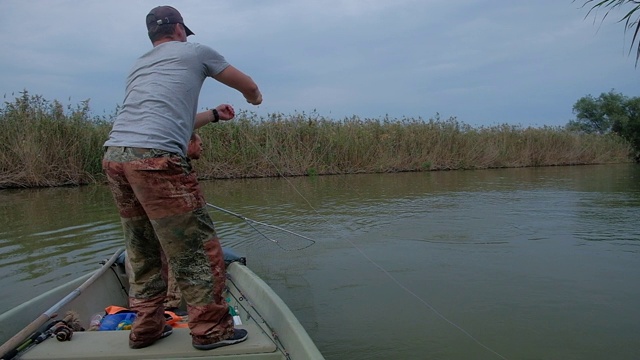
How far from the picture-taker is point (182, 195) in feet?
7.70

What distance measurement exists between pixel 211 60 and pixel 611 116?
44152 millimetres

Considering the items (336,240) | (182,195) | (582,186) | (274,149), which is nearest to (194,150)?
(182,195)

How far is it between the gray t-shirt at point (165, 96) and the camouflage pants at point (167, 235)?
8 centimetres

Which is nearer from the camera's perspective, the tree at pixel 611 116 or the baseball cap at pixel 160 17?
the baseball cap at pixel 160 17

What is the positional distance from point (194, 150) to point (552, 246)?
15.1ft

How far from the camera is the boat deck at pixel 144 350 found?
7.84 ft

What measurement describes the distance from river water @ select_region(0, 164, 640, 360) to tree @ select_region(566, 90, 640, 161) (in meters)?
31.3

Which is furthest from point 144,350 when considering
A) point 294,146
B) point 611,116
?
point 611,116

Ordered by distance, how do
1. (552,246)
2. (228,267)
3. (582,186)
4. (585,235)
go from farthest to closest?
(582,186) < (585,235) < (552,246) < (228,267)

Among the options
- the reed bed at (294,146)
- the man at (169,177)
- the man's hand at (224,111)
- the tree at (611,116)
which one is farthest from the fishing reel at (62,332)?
the tree at (611,116)

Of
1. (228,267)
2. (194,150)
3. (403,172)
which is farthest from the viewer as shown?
(403,172)

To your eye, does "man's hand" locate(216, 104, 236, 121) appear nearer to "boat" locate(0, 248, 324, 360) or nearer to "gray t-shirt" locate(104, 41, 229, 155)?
"gray t-shirt" locate(104, 41, 229, 155)

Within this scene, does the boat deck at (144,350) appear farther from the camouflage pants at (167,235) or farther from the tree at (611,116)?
the tree at (611,116)

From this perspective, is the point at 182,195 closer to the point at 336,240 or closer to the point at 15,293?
the point at 15,293
